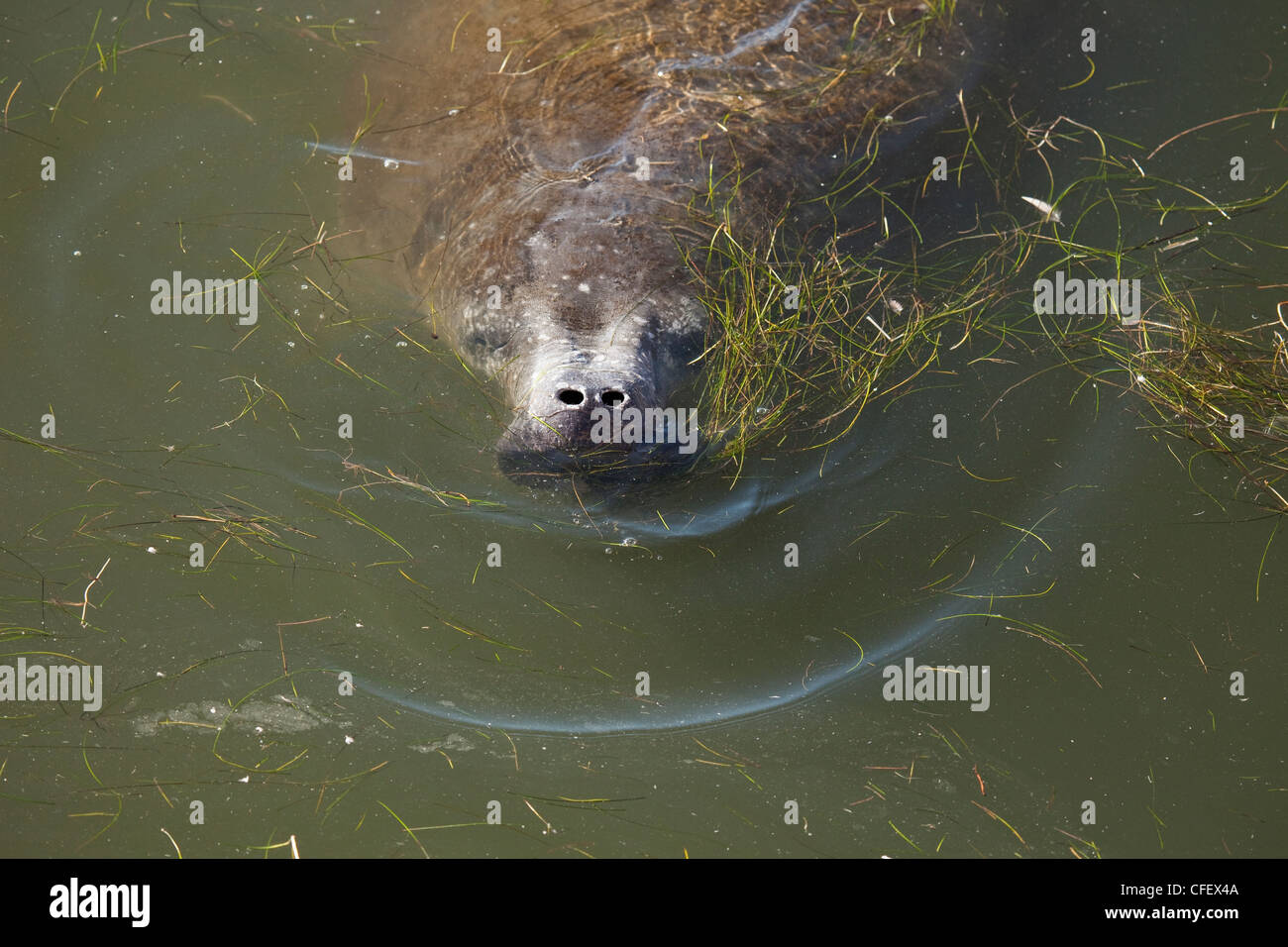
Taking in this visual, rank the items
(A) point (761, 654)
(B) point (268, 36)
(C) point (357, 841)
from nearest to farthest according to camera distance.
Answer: (C) point (357, 841)
(A) point (761, 654)
(B) point (268, 36)

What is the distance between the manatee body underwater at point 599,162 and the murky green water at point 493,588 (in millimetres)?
398

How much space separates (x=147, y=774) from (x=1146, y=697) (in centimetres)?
502

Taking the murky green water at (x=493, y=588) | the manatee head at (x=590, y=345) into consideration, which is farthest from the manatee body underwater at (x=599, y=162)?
the murky green water at (x=493, y=588)

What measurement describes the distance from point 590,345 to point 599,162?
1163mm

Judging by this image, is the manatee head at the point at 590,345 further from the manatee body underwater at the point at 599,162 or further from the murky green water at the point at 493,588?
the murky green water at the point at 493,588

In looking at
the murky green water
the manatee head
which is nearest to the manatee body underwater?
the manatee head

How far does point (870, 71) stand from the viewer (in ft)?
19.1

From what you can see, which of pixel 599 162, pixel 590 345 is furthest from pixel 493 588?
pixel 599 162

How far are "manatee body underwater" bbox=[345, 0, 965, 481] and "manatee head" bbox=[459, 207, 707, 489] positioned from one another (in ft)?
0.03

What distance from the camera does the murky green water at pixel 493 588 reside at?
5.17 m

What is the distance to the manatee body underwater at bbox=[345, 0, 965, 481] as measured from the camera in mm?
4816

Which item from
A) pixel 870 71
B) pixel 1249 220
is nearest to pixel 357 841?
pixel 870 71

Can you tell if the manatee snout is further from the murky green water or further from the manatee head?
the murky green water

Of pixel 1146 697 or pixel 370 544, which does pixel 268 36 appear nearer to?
pixel 370 544
